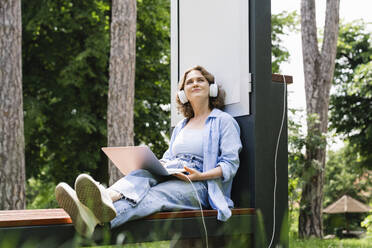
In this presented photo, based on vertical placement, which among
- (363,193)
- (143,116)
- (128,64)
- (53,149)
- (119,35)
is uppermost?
(119,35)

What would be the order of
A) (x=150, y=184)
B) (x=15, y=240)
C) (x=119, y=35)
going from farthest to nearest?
(x=119, y=35) < (x=150, y=184) < (x=15, y=240)

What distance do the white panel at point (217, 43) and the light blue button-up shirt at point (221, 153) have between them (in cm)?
19

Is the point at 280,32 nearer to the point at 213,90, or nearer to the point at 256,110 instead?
the point at 213,90

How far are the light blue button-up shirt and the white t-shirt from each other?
0.23 feet

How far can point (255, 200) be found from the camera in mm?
3002

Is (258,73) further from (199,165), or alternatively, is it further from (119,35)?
(119,35)

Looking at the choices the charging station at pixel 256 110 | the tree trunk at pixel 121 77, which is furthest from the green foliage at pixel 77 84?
the charging station at pixel 256 110

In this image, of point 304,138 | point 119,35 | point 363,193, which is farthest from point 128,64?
point 363,193

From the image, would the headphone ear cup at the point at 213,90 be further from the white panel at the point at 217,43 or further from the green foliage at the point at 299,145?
the green foliage at the point at 299,145

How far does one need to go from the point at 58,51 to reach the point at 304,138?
218 inches

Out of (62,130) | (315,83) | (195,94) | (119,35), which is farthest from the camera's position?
(62,130)

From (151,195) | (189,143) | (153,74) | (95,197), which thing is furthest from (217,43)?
(153,74)

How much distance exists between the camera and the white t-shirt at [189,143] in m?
3.11

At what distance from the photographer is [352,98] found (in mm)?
14656
